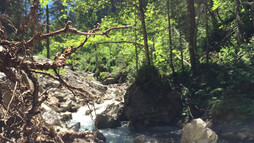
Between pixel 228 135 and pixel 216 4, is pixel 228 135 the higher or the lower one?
the lower one

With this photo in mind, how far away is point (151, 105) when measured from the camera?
9.30 metres

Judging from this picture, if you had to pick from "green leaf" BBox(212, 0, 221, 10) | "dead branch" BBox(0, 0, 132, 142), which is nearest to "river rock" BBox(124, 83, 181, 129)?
"green leaf" BBox(212, 0, 221, 10)

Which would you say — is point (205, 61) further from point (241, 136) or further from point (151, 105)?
point (241, 136)

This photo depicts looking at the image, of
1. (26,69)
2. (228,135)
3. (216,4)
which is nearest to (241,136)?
(228,135)

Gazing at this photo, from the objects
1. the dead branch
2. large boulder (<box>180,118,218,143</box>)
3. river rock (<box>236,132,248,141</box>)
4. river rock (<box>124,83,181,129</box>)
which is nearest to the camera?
the dead branch

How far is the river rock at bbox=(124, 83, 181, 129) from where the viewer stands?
9102 millimetres

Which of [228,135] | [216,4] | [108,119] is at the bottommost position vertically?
[228,135]

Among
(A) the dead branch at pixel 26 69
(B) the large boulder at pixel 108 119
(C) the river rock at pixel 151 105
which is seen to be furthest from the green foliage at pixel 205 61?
(A) the dead branch at pixel 26 69

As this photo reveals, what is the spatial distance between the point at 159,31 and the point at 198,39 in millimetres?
2670

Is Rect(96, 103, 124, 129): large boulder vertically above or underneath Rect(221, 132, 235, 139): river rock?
above

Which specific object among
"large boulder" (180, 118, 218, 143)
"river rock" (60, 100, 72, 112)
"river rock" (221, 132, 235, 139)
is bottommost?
"river rock" (221, 132, 235, 139)

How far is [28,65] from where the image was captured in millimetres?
2621

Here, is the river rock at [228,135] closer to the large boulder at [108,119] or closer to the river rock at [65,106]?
the large boulder at [108,119]

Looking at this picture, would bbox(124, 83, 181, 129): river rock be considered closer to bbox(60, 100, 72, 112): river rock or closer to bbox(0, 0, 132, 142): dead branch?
bbox(60, 100, 72, 112): river rock
